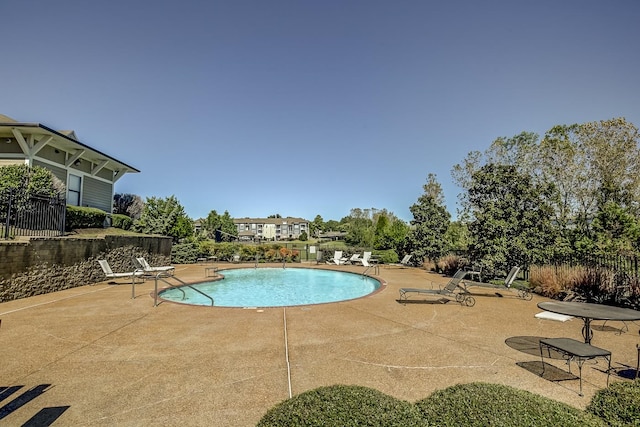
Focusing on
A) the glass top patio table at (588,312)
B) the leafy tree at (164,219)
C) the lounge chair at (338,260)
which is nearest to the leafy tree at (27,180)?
the leafy tree at (164,219)

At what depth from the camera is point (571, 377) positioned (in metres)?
4.23

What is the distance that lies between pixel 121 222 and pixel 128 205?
3993 millimetres

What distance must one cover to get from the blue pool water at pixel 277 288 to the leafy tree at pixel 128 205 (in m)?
10.4

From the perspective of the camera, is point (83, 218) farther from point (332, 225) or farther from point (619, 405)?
point (332, 225)

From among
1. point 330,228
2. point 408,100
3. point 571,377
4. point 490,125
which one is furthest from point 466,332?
point 330,228

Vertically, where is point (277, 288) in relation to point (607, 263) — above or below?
below

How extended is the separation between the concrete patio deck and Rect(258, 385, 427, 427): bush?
1143mm

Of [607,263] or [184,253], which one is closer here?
[607,263]

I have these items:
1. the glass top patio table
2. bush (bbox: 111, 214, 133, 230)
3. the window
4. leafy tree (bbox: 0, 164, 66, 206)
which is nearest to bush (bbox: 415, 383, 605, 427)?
the glass top patio table

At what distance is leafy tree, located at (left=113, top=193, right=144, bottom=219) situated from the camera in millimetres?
23109

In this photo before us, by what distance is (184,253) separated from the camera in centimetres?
2147

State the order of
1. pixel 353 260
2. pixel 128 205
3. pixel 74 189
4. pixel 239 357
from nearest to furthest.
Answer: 1. pixel 239 357
2. pixel 74 189
3. pixel 353 260
4. pixel 128 205

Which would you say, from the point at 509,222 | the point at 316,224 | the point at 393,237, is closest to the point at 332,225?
the point at 316,224

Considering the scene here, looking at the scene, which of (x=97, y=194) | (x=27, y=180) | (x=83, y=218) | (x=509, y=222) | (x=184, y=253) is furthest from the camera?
(x=184, y=253)
